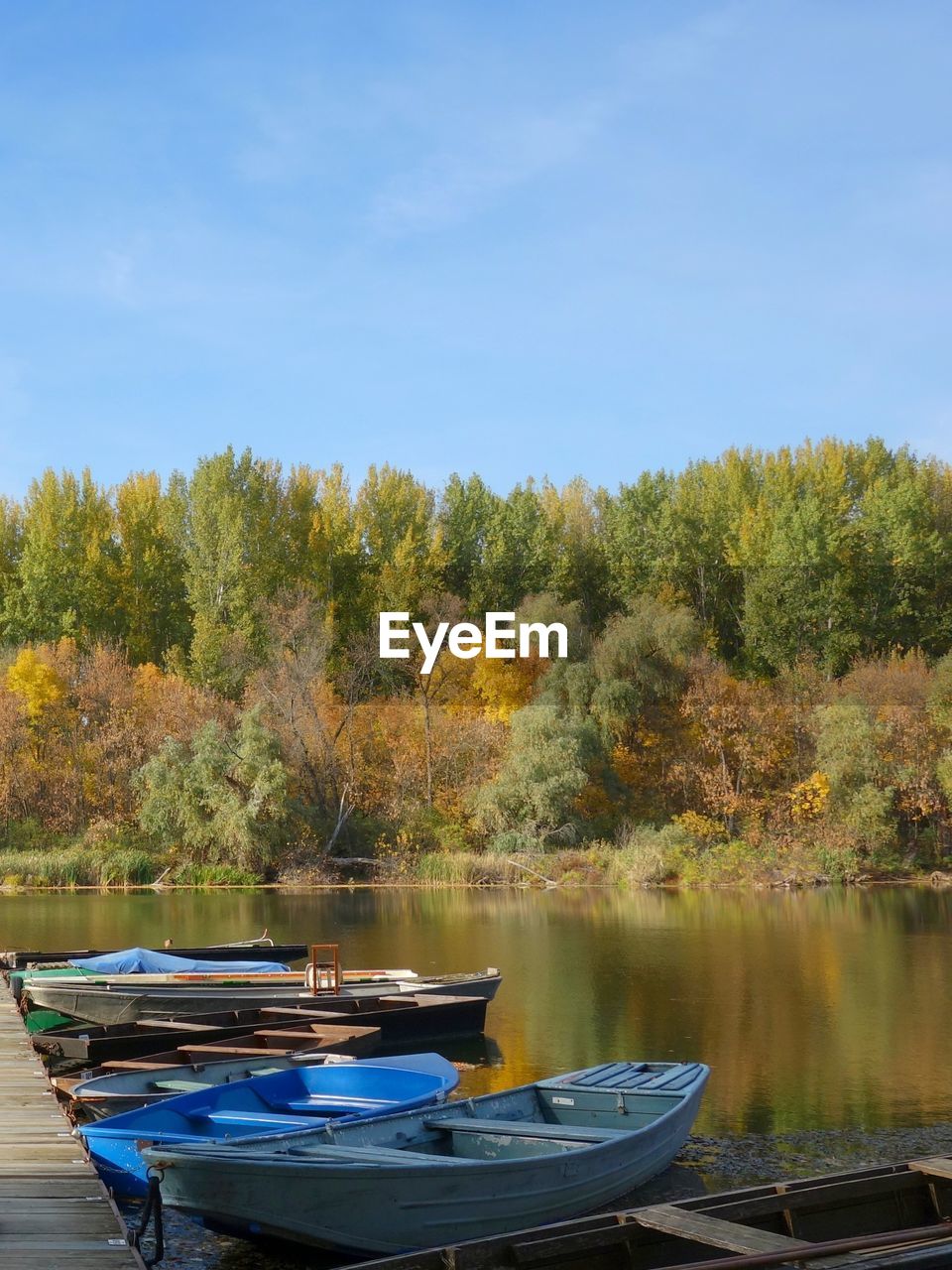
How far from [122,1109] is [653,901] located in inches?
1132

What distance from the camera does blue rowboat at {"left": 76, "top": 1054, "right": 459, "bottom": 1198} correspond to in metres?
10.5

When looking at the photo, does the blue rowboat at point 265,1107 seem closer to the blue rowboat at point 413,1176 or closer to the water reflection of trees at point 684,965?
the blue rowboat at point 413,1176

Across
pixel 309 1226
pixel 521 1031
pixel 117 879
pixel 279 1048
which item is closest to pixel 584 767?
pixel 117 879

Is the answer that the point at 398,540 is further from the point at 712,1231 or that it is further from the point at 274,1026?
the point at 712,1231

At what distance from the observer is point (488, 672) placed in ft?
186

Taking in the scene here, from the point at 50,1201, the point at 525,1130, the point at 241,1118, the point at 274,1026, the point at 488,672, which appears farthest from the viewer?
the point at 488,672

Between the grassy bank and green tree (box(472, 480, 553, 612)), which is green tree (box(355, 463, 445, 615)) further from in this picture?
the grassy bank

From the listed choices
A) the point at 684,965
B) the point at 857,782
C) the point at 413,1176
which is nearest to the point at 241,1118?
the point at 413,1176

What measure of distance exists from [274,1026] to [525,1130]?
764 centimetres

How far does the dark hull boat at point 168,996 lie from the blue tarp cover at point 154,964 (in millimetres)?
875

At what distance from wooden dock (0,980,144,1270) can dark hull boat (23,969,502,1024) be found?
665 centimetres

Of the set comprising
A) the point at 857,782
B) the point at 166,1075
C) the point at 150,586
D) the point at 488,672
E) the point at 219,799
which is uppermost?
the point at 150,586

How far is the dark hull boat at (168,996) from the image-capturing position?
19094 millimetres

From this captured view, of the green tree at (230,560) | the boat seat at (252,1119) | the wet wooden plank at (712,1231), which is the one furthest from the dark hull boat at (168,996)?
the green tree at (230,560)
